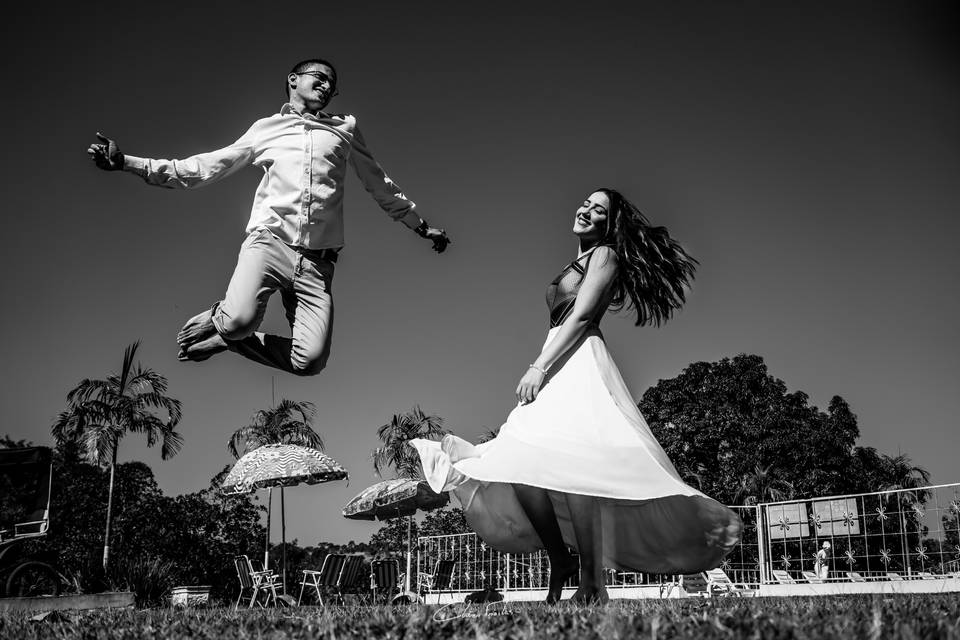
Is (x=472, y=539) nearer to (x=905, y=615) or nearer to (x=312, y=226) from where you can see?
(x=312, y=226)

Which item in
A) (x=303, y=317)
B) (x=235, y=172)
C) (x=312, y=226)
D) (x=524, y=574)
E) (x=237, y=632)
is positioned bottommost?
(x=524, y=574)

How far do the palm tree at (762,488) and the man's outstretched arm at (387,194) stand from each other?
35.0m

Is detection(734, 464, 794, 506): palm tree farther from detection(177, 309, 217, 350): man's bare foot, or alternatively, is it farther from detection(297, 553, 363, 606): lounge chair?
detection(177, 309, 217, 350): man's bare foot

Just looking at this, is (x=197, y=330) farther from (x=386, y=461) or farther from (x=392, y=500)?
(x=386, y=461)

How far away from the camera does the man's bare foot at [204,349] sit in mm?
4181

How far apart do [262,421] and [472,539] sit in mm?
13472

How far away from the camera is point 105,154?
158 inches

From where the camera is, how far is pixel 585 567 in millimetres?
3727

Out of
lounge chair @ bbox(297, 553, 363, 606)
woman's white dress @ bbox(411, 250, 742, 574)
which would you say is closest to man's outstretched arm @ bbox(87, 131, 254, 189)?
woman's white dress @ bbox(411, 250, 742, 574)

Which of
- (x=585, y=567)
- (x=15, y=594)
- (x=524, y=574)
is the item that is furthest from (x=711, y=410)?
(x=585, y=567)

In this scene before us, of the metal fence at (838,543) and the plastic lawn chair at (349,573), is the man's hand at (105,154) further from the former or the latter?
the plastic lawn chair at (349,573)

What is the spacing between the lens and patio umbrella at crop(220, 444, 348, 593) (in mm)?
15945

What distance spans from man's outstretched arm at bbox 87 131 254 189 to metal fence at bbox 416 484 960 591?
5701 millimetres

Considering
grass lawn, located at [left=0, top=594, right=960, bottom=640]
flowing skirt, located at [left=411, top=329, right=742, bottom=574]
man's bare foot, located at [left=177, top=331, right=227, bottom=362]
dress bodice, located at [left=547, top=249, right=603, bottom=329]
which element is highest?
dress bodice, located at [left=547, top=249, right=603, bottom=329]
